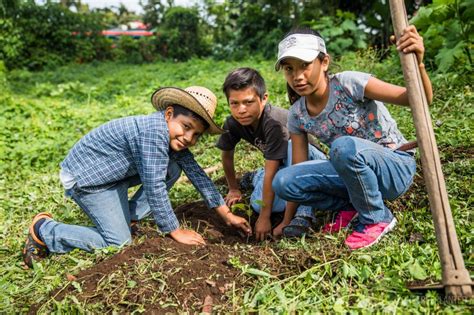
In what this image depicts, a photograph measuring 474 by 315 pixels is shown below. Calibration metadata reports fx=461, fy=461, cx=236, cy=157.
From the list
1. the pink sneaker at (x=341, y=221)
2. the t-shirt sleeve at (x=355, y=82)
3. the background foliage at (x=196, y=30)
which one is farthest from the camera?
the background foliage at (x=196, y=30)

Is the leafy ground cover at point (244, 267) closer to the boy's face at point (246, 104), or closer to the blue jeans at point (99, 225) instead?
the blue jeans at point (99, 225)

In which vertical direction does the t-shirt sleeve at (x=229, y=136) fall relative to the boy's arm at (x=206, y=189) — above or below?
above

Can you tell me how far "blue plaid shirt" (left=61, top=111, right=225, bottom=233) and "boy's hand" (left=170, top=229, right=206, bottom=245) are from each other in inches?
1.6

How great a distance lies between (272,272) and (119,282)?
78 cm

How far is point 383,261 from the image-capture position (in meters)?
2.27

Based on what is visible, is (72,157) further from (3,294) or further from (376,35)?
(376,35)

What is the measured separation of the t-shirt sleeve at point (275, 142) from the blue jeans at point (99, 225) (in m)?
0.68

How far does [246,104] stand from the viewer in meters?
3.10

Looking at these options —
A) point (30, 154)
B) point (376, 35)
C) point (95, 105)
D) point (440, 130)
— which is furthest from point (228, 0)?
point (440, 130)

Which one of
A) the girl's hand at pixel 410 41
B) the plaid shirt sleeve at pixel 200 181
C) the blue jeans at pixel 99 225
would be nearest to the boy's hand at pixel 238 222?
the plaid shirt sleeve at pixel 200 181

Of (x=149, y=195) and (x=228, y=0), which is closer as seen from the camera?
(x=149, y=195)

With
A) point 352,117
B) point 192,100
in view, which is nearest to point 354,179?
point 352,117

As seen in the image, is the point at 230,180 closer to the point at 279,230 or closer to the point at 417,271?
the point at 279,230

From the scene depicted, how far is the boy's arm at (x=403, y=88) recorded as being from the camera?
1.99 meters
